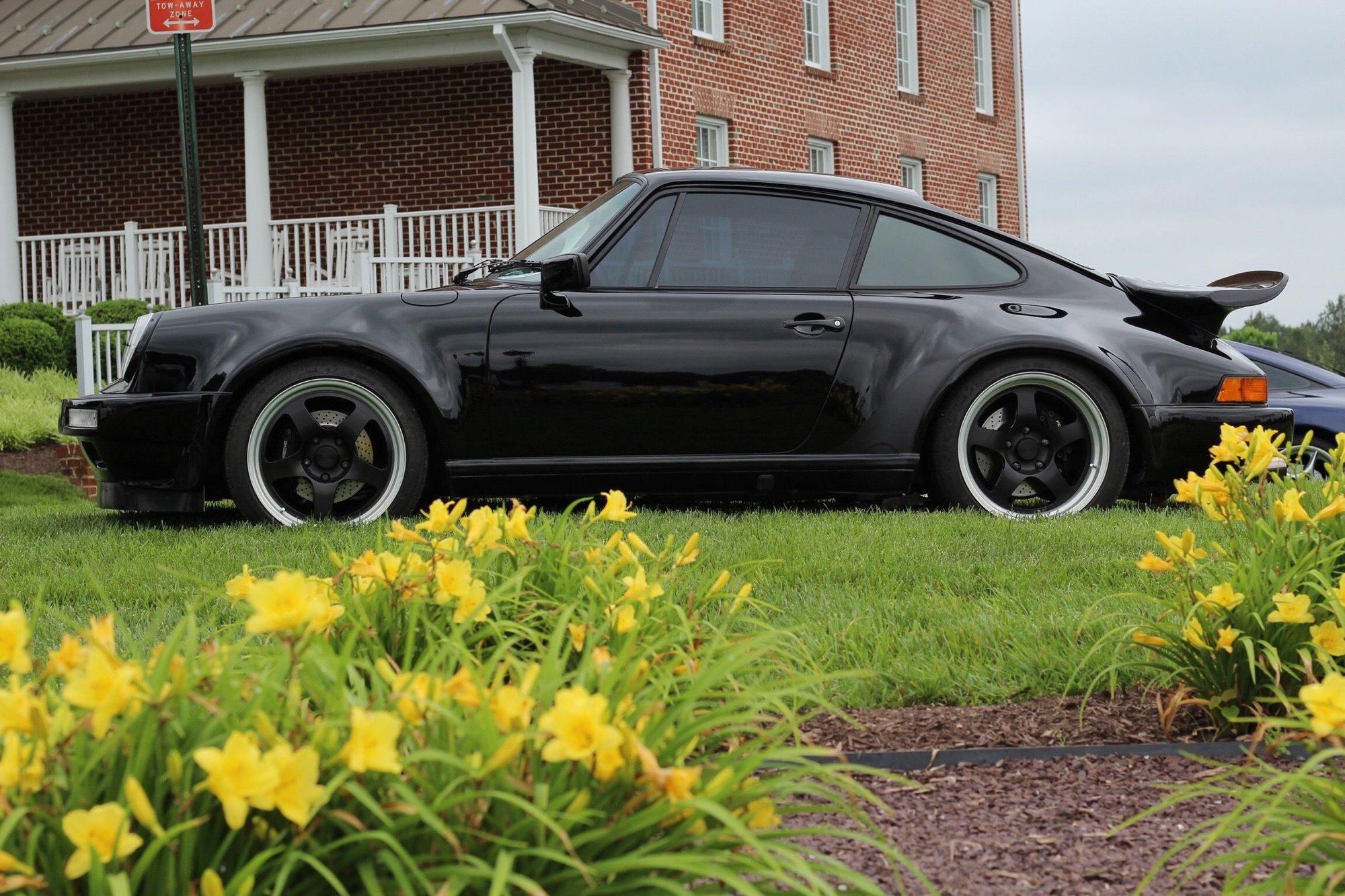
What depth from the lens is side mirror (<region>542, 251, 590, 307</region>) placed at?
6047mm

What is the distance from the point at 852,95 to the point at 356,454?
1797 cm

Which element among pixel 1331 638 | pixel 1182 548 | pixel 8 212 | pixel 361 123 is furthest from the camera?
pixel 361 123

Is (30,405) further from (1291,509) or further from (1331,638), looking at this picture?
(1331,638)

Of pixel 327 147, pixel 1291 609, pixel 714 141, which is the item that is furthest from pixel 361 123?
pixel 1291 609

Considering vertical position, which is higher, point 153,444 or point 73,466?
point 153,444

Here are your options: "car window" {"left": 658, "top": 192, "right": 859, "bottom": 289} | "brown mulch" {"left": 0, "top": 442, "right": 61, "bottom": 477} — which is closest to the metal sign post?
"brown mulch" {"left": 0, "top": 442, "right": 61, "bottom": 477}

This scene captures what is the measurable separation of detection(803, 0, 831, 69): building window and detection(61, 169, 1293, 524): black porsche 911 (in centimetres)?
1655

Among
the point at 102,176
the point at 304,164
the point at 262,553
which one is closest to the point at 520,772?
the point at 262,553

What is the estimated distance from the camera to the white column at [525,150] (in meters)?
15.8

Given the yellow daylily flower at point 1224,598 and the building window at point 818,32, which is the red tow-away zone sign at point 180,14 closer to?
the yellow daylily flower at point 1224,598

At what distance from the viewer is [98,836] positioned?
1575 mm

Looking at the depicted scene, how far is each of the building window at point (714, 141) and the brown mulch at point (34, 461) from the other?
10.3 meters

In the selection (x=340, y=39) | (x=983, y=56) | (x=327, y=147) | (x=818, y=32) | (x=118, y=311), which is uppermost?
(x=983, y=56)

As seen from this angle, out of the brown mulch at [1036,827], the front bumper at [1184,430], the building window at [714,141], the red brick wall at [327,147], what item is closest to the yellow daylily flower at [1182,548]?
the brown mulch at [1036,827]
